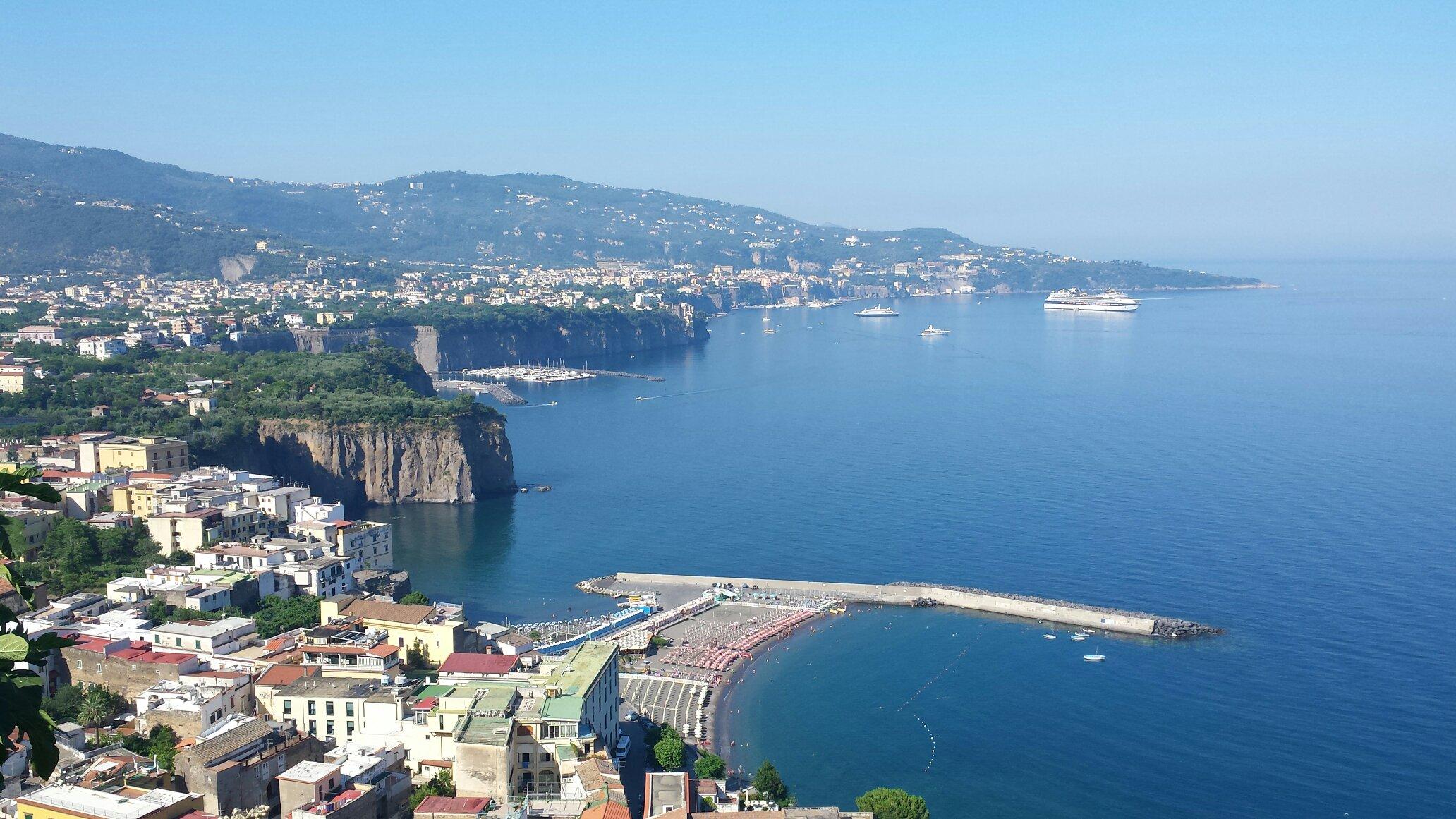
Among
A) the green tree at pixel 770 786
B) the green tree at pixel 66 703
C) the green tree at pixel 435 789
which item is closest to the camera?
the green tree at pixel 435 789

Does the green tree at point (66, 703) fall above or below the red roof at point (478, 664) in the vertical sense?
below

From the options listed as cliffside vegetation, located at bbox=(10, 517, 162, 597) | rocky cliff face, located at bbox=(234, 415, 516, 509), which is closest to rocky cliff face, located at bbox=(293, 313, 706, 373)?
rocky cliff face, located at bbox=(234, 415, 516, 509)

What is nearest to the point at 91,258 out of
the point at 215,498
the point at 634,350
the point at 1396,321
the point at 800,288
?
the point at 634,350

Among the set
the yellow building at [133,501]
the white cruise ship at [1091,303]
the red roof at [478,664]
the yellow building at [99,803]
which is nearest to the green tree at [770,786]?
the red roof at [478,664]

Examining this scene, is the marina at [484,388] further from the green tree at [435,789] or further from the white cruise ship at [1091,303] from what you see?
the white cruise ship at [1091,303]

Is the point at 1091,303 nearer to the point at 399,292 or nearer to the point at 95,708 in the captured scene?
the point at 399,292

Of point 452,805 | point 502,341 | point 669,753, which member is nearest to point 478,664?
point 669,753

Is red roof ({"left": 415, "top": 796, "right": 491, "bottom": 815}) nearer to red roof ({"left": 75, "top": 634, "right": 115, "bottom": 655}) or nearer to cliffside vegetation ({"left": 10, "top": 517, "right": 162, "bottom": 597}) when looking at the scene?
red roof ({"left": 75, "top": 634, "right": 115, "bottom": 655})
